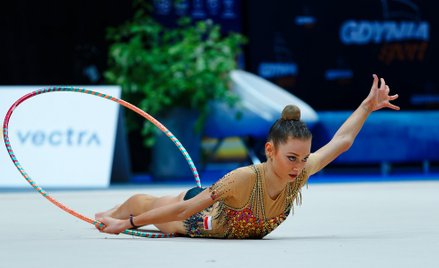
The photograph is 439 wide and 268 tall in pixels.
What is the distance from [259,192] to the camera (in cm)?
356

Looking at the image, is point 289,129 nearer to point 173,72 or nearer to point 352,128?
point 352,128

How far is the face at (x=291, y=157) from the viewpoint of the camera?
3.43 meters

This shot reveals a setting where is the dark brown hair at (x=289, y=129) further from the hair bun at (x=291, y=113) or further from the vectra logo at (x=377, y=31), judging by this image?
the vectra logo at (x=377, y=31)

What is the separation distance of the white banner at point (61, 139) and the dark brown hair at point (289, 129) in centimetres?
476

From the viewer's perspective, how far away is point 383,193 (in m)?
7.20

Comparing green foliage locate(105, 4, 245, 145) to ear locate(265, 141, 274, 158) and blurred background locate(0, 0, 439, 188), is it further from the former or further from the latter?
ear locate(265, 141, 274, 158)

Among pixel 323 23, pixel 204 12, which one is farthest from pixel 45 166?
pixel 323 23

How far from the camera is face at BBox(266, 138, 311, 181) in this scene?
3.43 metres

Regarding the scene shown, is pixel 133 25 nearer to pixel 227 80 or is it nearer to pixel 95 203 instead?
pixel 227 80

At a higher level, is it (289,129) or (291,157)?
(289,129)

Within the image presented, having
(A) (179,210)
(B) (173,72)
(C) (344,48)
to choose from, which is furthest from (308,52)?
(A) (179,210)

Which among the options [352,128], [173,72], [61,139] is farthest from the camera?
[173,72]

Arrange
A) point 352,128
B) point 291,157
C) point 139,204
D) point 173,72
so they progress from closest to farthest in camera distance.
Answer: point 291,157
point 352,128
point 139,204
point 173,72

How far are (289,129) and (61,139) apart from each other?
5.18 m
